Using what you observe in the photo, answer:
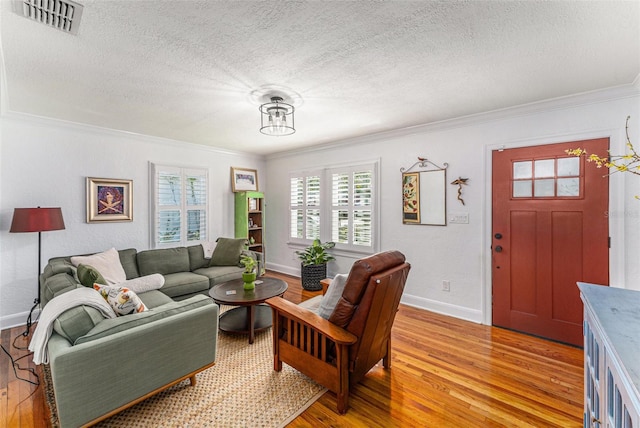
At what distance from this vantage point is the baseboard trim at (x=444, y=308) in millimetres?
3227

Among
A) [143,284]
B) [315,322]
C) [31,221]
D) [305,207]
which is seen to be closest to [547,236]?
[315,322]

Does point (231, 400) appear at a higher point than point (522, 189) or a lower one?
lower

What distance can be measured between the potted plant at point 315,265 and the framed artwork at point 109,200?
2.67 metres

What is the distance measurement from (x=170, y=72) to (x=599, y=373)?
312cm

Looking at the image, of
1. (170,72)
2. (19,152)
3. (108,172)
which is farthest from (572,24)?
(19,152)

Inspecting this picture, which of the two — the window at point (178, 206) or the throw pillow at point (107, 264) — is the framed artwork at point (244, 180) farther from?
the throw pillow at point (107, 264)

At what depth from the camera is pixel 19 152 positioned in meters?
3.14

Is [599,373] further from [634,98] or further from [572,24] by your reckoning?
[634,98]

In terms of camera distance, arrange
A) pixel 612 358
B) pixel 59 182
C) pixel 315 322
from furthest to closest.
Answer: pixel 59 182 → pixel 315 322 → pixel 612 358

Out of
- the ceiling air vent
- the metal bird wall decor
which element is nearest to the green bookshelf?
the metal bird wall decor

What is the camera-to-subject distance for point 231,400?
1953 millimetres

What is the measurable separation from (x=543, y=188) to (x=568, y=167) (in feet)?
0.89

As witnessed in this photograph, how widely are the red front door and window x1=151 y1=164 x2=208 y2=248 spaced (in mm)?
4342

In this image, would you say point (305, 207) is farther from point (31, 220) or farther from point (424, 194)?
point (31, 220)
